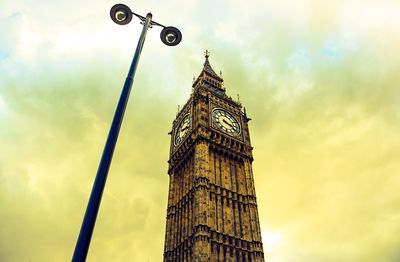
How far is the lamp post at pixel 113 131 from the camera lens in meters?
7.05

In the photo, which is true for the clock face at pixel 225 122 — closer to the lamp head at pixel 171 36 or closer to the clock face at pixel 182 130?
the clock face at pixel 182 130

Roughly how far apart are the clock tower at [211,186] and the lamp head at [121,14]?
3068 cm

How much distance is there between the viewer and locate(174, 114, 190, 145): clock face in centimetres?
5495

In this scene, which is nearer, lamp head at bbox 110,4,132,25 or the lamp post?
the lamp post

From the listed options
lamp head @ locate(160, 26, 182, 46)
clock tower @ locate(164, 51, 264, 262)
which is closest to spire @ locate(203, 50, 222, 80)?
clock tower @ locate(164, 51, 264, 262)

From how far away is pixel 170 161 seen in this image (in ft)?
185

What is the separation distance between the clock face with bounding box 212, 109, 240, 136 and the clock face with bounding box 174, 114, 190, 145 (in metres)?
4.94

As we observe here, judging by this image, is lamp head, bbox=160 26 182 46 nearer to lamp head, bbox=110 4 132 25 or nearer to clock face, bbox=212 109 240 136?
lamp head, bbox=110 4 132 25

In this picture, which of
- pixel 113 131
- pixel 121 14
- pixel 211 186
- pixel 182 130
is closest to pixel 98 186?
pixel 113 131

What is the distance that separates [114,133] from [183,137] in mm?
45960

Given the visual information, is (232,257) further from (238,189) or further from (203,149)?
(203,149)

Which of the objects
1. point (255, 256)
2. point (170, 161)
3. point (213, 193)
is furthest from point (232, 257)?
point (170, 161)

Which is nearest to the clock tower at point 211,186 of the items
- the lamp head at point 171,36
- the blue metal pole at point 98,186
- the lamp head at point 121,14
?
the lamp head at point 171,36

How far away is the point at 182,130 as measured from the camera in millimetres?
56594
